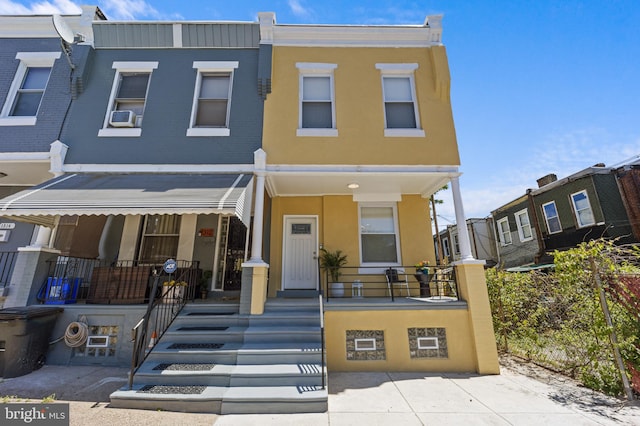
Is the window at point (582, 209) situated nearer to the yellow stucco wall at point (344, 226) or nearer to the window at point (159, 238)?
the yellow stucco wall at point (344, 226)

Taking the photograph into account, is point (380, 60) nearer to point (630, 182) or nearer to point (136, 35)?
point (136, 35)

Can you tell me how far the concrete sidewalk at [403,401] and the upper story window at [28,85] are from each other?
642 cm

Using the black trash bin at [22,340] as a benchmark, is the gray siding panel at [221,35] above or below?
above

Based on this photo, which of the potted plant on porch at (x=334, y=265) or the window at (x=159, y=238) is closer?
the potted plant on porch at (x=334, y=265)

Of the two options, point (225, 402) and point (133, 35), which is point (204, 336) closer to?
point (225, 402)

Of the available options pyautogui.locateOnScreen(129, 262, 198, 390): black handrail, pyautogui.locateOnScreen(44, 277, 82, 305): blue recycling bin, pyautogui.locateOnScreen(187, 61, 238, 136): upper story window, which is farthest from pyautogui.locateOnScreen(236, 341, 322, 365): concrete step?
pyautogui.locateOnScreen(187, 61, 238, 136): upper story window

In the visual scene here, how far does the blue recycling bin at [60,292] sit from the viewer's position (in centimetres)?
584

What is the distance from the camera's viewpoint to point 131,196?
5320 mm

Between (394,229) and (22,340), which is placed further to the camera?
(394,229)

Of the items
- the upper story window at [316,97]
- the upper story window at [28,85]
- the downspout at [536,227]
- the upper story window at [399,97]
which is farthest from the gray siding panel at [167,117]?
the downspout at [536,227]

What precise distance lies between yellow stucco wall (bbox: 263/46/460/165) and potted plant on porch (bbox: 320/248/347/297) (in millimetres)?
2562

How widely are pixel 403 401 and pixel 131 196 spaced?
231 inches

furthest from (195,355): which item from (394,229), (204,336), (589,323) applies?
(589,323)

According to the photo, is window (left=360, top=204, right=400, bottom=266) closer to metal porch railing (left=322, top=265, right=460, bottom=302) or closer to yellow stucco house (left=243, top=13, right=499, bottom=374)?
yellow stucco house (left=243, top=13, right=499, bottom=374)
